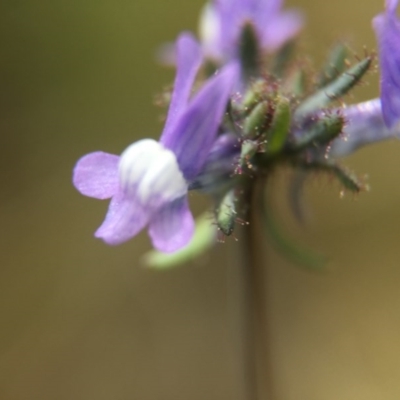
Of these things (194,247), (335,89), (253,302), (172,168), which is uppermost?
(335,89)

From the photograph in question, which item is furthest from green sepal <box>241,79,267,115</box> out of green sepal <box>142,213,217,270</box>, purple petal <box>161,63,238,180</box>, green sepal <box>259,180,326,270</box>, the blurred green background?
the blurred green background

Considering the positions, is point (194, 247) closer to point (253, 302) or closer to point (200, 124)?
point (253, 302)

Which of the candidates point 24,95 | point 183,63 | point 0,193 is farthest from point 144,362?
point 183,63

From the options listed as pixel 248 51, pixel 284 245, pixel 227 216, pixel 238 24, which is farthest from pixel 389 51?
pixel 284 245

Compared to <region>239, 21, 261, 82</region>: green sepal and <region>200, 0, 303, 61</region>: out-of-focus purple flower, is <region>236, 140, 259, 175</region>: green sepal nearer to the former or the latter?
<region>239, 21, 261, 82</region>: green sepal

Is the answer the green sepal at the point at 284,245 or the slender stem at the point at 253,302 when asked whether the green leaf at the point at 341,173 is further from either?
the green sepal at the point at 284,245
